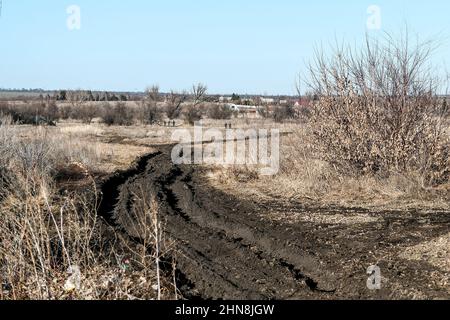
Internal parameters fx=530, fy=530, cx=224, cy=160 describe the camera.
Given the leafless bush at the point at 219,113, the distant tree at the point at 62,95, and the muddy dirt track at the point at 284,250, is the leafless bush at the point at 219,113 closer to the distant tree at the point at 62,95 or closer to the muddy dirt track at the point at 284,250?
the distant tree at the point at 62,95

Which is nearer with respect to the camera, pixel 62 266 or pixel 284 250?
pixel 62 266

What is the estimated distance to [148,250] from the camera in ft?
26.2

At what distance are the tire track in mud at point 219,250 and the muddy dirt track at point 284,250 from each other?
0.01 m

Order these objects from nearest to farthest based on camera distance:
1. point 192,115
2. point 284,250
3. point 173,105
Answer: point 284,250 < point 192,115 < point 173,105

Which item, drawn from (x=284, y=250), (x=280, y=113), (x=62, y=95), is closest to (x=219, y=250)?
(x=284, y=250)

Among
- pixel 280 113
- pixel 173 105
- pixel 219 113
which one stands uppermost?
pixel 173 105

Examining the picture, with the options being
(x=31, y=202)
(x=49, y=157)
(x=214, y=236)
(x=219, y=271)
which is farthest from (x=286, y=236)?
(x=49, y=157)

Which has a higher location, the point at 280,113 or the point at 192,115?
the point at 280,113

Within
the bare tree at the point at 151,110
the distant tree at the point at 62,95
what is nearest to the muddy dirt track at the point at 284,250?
the bare tree at the point at 151,110

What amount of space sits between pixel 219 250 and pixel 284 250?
3.25ft

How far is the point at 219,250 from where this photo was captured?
8117 mm

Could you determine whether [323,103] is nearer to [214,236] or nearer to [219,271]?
[214,236]

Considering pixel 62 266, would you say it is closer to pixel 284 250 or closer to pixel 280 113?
pixel 284 250

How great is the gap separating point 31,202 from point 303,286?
3332 mm
